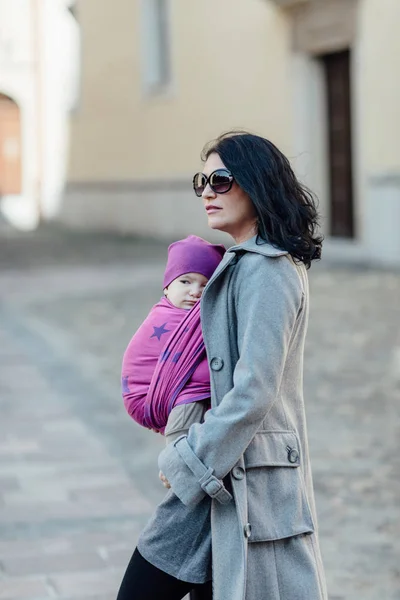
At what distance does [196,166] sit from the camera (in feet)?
64.5

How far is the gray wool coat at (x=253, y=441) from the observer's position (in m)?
2.27

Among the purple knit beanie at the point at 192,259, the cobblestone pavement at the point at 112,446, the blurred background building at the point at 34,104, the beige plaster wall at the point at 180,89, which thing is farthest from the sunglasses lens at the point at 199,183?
the blurred background building at the point at 34,104

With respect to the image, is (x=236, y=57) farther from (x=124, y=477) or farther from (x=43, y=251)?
(x=124, y=477)

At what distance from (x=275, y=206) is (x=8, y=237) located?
20192 millimetres

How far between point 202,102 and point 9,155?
998 centimetres

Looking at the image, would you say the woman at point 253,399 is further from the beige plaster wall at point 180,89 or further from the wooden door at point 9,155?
the wooden door at point 9,155

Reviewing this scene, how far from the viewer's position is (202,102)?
19.4 metres

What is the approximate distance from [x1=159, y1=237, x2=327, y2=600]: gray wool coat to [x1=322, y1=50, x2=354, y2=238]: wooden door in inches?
544

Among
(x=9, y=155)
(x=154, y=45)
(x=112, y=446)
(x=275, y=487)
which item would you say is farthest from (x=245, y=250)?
(x=9, y=155)

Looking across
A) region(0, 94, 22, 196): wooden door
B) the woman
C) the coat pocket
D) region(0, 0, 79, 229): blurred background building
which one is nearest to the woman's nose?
the woman

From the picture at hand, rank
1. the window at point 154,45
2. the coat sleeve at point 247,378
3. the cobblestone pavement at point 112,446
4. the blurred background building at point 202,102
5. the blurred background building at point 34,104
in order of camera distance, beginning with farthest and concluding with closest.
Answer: the blurred background building at point 34,104 → the window at point 154,45 → the blurred background building at point 202,102 → the cobblestone pavement at point 112,446 → the coat sleeve at point 247,378

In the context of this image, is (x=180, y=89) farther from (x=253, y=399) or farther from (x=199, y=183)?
(x=253, y=399)

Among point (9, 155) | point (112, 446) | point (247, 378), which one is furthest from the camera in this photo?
point (9, 155)

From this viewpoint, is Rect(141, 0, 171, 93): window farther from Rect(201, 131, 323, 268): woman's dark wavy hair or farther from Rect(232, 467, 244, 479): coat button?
Rect(232, 467, 244, 479): coat button
